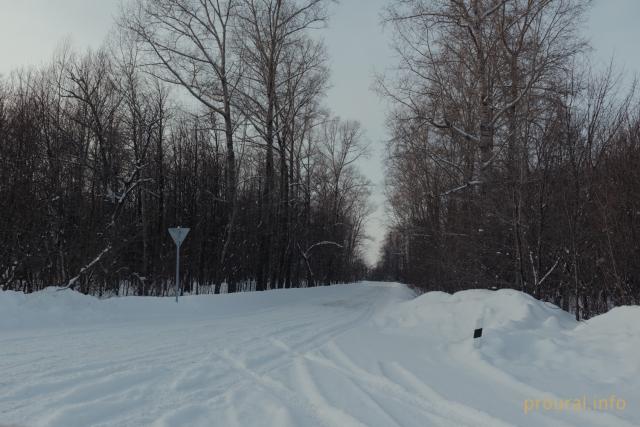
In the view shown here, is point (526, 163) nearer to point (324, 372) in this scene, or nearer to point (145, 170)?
point (324, 372)

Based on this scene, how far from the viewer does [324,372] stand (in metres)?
5.77

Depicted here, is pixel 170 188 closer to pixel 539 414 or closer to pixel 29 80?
pixel 29 80

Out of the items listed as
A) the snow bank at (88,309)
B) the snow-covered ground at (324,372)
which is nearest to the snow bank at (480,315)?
the snow-covered ground at (324,372)

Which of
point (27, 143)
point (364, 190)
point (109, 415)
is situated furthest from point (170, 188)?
point (364, 190)

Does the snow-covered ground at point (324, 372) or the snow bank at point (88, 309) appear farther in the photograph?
the snow bank at point (88, 309)

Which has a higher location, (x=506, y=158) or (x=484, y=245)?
(x=506, y=158)

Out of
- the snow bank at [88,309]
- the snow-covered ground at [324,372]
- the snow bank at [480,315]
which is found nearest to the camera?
the snow-covered ground at [324,372]

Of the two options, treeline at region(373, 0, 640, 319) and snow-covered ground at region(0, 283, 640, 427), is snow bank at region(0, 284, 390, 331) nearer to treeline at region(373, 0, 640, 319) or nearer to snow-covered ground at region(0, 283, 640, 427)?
snow-covered ground at region(0, 283, 640, 427)

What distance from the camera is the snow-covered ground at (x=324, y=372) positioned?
155 inches

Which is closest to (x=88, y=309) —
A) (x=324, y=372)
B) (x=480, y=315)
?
(x=324, y=372)

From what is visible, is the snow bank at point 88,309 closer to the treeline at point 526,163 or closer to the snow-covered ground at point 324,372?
the snow-covered ground at point 324,372

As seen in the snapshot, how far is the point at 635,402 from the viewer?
13.9 feet

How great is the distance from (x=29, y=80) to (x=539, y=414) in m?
21.6

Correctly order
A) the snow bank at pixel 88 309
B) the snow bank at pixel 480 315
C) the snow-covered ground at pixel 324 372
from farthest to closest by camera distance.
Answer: the snow bank at pixel 88 309
the snow bank at pixel 480 315
the snow-covered ground at pixel 324 372
